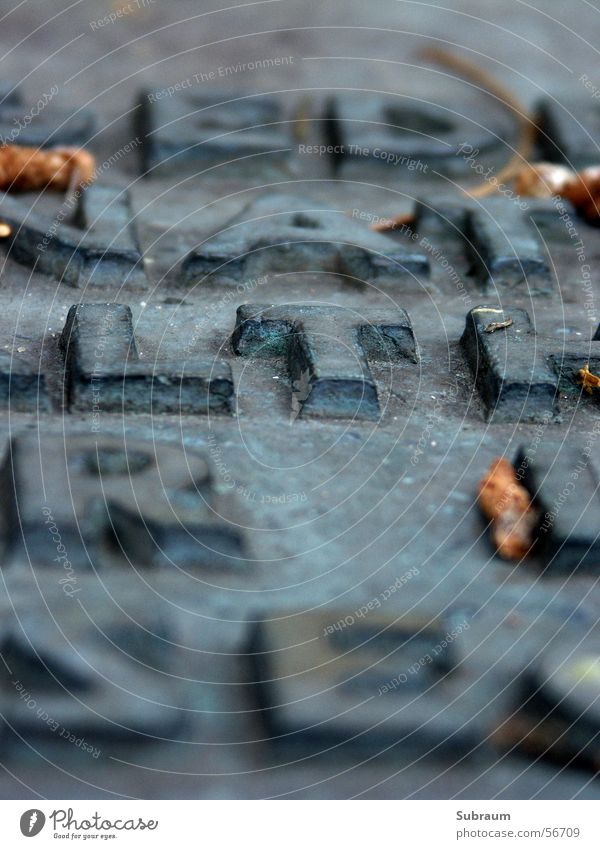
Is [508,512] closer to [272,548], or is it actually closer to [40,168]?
[272,548]

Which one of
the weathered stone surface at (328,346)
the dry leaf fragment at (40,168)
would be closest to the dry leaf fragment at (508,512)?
the weathered stone surface at (328,346)

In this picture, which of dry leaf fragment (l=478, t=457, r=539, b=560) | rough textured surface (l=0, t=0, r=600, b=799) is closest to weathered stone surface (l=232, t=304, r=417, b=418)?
rough textured surface (l=0, t=0, r=600, b=799)

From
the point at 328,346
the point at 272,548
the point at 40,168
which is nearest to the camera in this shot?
the point at 272,548

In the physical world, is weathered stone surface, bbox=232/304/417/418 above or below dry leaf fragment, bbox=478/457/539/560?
above

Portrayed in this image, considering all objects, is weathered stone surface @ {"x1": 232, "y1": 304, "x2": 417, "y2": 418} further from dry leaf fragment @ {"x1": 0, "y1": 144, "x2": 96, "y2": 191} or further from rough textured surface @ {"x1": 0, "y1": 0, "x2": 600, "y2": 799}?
dry leaf fragment @ {"x1": 0, "y1": 144, "x2": 96, "y2": 191}

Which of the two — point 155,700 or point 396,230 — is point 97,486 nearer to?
point 155,700

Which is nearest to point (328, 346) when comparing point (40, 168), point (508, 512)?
point (508, 512)

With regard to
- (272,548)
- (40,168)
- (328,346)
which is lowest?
(272,548)
